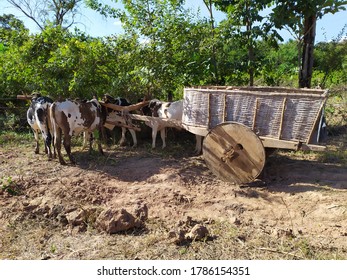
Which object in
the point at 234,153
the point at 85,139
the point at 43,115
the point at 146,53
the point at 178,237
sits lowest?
the point at 178,237

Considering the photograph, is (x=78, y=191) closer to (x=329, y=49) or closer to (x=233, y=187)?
(x=233, y=187)

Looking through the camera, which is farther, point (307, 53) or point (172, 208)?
point (307, 53)

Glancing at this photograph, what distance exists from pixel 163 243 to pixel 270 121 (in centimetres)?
256

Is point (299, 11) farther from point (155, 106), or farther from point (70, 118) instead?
point (70, 118)

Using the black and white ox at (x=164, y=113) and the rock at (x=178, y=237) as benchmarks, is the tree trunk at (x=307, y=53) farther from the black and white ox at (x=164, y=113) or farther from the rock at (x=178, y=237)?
the rock at (x=178, y=237)

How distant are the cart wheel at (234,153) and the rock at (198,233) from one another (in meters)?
1.77

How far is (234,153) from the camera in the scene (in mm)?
5258

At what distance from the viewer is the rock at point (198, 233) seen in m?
3.64

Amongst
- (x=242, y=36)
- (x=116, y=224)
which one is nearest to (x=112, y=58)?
(x=242, y=36)

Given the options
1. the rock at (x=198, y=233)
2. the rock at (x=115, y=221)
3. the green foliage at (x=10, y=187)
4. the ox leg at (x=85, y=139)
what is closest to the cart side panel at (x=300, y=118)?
the rock at (x=198, y=233)

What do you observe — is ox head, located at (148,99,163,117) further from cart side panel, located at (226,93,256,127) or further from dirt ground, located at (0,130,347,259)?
cart side panel, located at (226,93,256,127)

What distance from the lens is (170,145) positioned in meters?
8.18

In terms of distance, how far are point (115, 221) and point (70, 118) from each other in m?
3.24

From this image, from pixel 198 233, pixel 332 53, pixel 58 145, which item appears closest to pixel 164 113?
pixel 58 145
